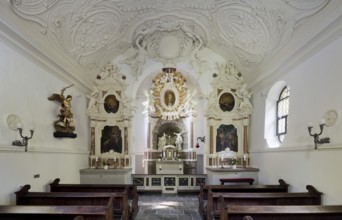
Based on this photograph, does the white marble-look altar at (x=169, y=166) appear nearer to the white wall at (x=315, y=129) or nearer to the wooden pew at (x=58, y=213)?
the white wall at (x=315, y=129)

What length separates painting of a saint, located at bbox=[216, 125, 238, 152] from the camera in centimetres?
983

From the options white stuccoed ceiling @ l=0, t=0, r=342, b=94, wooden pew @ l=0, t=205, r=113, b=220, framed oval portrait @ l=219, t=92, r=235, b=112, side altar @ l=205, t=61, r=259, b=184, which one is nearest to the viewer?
wooden pew @ l=0, t=205, r=113, b=220

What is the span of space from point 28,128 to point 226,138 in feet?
21.0

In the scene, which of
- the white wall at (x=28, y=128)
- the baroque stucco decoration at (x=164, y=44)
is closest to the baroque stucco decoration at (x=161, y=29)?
the baroque stucco decoration at (x=164, y=44)

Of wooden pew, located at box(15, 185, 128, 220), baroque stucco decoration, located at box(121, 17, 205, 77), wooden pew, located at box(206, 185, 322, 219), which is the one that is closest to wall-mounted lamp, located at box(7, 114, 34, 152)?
wooden pew, located at box(15, 185, 128, 220)

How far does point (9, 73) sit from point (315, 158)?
5.88 m

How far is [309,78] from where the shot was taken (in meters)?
5.74

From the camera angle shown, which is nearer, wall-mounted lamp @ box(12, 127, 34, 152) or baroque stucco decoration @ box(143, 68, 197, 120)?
wall-mounted lamp @ box(12, 127, 34, 152)

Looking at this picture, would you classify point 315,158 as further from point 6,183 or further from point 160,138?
point 160,138

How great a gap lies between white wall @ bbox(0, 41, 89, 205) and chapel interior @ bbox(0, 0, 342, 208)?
28mm

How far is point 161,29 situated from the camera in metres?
9.11

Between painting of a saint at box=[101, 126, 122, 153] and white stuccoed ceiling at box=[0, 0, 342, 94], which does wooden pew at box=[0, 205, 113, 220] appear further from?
painting of a saint at box=[101, 126, 122, 153]

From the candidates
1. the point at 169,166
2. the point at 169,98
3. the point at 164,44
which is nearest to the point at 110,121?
the point at 169,98

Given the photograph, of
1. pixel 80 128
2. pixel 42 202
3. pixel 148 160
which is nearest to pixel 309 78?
pixel 42 202
